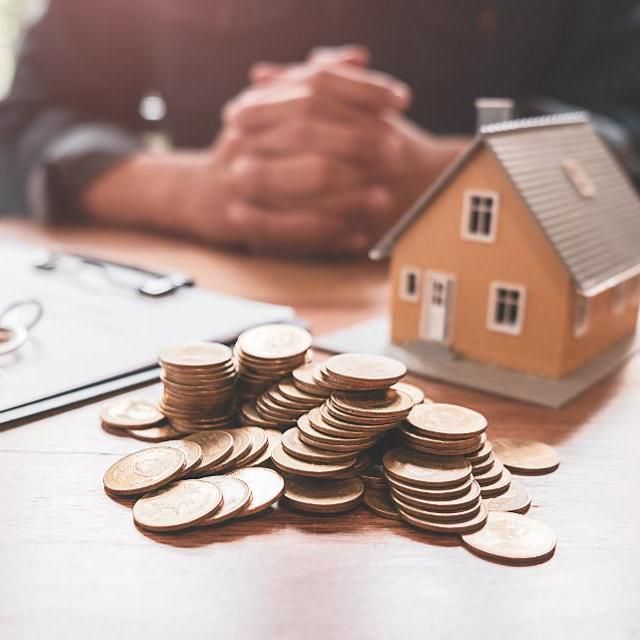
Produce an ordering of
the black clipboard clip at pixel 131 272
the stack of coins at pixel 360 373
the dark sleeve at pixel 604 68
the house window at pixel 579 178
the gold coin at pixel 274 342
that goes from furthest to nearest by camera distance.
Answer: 1. the dark sleeve at pixel 604 68
2. the black clipboard clip at pixel 131 272
3. the house window at pixel 579 178
4. the gold coin at pixel 274 342
5. the stack of coins at pixel 360 373

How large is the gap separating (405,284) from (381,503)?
1.49ft

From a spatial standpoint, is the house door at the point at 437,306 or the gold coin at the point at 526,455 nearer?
the gold coin at the point at 526,455

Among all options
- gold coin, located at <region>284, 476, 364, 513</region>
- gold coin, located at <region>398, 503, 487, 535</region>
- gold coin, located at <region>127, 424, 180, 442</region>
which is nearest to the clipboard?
gold coin, located at <region>127, 424, 180, 442</region>

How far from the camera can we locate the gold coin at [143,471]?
680 mm

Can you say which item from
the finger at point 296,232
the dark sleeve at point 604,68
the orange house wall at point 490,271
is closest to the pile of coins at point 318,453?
the orange house wall at point 490,271

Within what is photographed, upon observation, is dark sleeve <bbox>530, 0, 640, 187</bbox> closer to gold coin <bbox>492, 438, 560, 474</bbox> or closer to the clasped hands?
the clasped hands

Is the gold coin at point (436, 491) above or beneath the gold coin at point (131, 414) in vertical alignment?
above

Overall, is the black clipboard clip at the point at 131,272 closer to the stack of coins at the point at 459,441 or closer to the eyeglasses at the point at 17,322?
the eyeglasses at the point at 17,322

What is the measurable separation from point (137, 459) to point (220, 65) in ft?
5.91

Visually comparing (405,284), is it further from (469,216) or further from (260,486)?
(260,486)

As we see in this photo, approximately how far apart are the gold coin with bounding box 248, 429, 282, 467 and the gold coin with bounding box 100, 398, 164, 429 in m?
0.13

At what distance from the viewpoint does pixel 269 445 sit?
0.75 meters

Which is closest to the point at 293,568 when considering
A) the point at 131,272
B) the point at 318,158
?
the point at 131,272

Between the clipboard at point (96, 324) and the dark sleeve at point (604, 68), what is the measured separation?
1.18 m
